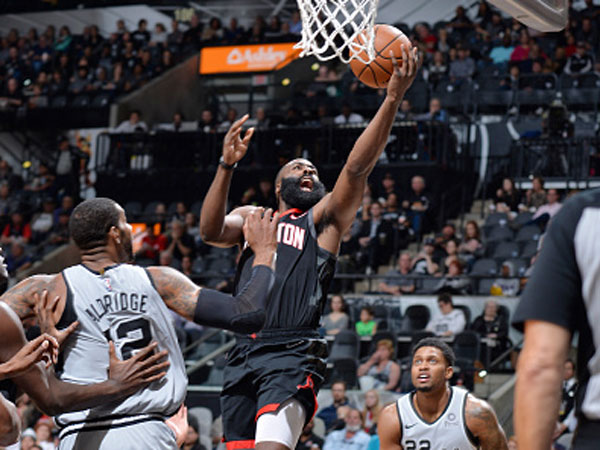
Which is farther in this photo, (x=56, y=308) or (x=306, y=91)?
(x=306, y=91)

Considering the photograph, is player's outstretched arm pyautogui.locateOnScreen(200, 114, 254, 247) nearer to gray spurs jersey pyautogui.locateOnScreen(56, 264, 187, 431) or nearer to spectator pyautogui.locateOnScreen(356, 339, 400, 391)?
gray spurs jersey pyautogui.locateOnScreen(56, 264, 187, 431)

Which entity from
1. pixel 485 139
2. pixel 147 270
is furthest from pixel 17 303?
pixel 485 139

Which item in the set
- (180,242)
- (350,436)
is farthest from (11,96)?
(350,436)

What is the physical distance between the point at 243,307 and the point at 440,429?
2850 millimetres

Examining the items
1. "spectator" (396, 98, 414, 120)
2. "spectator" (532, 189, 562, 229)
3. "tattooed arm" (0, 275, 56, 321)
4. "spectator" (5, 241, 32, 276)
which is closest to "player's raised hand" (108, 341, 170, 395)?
"tattooed arm" (0, 275, 56, 321)

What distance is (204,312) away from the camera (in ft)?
12.0

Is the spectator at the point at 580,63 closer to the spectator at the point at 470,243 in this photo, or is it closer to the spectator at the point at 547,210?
the spectator at the point at 547,210

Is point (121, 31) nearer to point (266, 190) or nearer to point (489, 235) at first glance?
point (266, 190)

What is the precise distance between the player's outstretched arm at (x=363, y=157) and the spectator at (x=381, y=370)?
531 cm

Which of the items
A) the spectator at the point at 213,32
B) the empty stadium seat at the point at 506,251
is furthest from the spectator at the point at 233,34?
the empty stadium seat at the point at 506,251

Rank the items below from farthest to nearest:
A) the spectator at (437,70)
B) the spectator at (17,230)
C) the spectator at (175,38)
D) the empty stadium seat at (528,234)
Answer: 1. the spectator at (175,38)
2. the spectator at (17,230)
3. the spectator at (437,70)
4. the empty stadium seat at (528,234)

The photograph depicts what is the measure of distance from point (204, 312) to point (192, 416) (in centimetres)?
686

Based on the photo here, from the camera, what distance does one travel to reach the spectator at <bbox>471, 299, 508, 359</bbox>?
10.5 meters

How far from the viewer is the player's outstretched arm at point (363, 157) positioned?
185 inches
